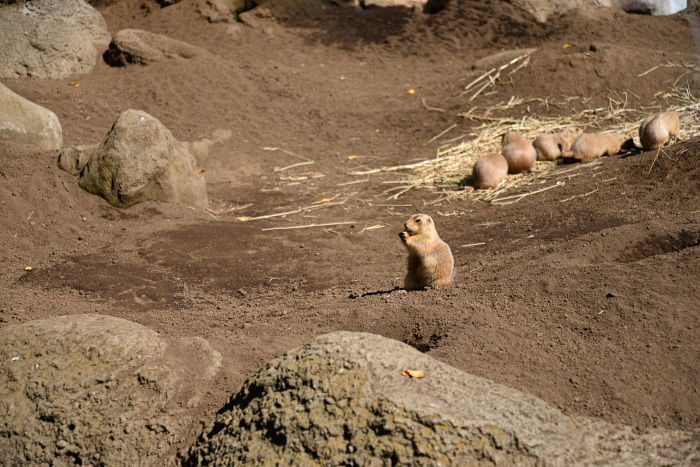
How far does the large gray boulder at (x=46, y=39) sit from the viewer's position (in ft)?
34.5

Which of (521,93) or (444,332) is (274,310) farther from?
(521,93)

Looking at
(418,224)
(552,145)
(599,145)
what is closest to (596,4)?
(552,145)

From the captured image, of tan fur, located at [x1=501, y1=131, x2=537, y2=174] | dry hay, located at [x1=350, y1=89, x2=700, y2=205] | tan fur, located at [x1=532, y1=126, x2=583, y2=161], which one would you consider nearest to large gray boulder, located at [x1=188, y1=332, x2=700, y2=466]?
dry hay, located at [x1=350, y1=89, x2=700, y2=205]

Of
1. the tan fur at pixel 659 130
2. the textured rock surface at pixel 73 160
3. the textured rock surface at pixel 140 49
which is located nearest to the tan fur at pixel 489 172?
the tan fur at pixel 659 130

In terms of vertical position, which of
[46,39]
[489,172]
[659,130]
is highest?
[659,130]

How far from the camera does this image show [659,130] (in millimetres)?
7586

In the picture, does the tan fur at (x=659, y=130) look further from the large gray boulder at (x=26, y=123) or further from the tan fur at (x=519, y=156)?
the large gray boulder at (x=26, y=123)

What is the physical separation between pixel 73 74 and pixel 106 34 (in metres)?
1.45

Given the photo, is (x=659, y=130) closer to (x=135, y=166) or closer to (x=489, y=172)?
(x=489, y=172)

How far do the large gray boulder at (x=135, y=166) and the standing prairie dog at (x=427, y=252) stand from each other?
378cm

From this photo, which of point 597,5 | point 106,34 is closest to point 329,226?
point 106,34

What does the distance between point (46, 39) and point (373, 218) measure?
272 inches

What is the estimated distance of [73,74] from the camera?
442 inches

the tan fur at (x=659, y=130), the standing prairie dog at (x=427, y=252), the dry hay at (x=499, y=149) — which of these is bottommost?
the dry hay at (x=499, y=149)
